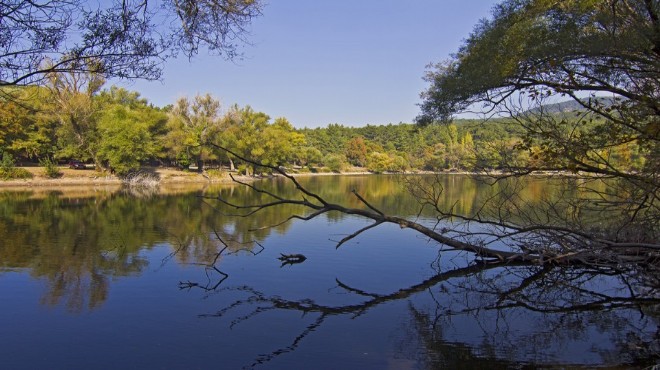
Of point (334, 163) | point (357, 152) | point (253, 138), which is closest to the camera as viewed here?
point (253, 138)

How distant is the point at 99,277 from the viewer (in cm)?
940

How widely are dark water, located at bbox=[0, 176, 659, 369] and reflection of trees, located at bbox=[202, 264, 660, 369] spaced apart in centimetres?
3

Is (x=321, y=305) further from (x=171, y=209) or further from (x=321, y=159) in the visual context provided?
(x=321, y=159)

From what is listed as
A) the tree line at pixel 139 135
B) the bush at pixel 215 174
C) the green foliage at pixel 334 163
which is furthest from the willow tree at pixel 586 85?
the green foliage at pixel 334 163

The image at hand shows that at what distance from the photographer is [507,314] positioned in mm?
7547

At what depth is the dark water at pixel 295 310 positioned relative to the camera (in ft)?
19.3

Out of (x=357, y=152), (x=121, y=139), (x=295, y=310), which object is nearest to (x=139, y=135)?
(x=121, y=139)

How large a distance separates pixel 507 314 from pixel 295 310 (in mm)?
3248

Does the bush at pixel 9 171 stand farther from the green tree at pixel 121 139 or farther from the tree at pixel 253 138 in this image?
the tree at pixel 253 138

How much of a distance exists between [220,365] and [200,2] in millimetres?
3998

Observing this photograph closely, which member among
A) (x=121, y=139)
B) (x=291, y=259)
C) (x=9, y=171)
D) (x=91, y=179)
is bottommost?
(x=291, y=259)

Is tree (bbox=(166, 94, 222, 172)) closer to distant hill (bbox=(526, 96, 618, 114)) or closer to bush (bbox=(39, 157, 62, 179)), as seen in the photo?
bush (bbox=(39, 157, 62, 179))

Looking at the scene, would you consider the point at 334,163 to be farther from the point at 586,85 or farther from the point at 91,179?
the point at 586,85

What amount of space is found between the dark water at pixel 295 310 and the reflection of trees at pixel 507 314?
29mm
